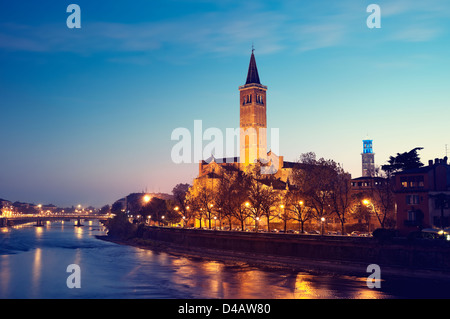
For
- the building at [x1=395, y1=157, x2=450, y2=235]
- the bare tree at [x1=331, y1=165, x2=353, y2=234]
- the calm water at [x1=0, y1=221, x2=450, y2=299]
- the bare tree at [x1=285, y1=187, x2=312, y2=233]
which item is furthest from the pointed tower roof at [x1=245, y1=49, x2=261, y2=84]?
the calm water at [x1=0, y1=221, x2=450, y2=299]

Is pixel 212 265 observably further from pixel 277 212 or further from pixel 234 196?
pixel 277 212

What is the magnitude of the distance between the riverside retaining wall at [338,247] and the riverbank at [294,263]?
1.70ft

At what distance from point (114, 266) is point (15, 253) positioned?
98.4 feet

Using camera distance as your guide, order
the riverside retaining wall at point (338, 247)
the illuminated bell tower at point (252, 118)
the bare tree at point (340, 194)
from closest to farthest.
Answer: the riverside retaining wall at point (338, 247) < the bare tree at point (340, 194) < the illuminated bell tower at point (252, 118)

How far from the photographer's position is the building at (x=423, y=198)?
7231 centimetres

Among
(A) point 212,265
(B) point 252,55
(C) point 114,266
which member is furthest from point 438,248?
(B) point 252,55

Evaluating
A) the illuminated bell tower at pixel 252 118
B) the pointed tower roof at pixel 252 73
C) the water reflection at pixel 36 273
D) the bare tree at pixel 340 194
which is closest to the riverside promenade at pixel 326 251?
the bare tree at pixel 340 194

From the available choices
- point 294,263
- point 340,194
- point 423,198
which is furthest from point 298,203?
point 423,198

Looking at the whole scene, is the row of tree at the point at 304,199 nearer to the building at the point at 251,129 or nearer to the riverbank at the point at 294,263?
the riverbank at the point at 294,263

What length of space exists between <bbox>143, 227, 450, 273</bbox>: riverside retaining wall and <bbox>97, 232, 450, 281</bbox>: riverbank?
519 mm

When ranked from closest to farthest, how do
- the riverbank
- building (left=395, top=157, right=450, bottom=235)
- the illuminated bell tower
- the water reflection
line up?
the water reflection → the riverbank → building (left=395, top=157, right=450, bottom=235) → the illuminated bell tower

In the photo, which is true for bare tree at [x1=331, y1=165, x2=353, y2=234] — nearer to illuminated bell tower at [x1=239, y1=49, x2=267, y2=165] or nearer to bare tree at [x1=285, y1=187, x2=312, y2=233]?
bare tree at [x1=285, y1=187, x2=312, y2=233]

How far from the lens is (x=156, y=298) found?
1939 inches

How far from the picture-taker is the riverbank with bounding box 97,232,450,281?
57500mm
